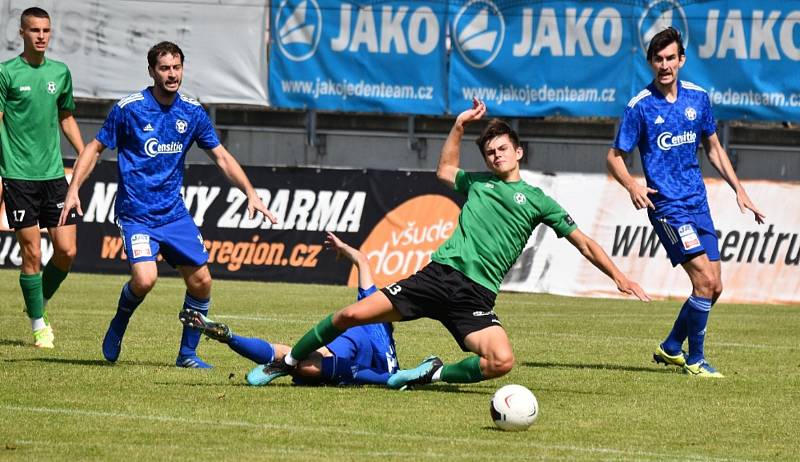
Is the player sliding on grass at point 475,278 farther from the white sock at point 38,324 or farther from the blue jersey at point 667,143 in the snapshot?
the white sock at point 38,324

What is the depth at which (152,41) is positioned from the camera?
2386 cm

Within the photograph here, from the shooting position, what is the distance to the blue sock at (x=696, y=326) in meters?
10.4

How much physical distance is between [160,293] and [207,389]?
8752 mm

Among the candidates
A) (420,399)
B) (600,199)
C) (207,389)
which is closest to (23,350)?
(207,389)

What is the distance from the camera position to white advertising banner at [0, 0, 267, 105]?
77.5ft

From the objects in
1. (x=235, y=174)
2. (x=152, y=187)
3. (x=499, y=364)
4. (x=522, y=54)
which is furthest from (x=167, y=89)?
(x=522, y=54)

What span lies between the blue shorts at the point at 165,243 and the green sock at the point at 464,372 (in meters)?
2.01

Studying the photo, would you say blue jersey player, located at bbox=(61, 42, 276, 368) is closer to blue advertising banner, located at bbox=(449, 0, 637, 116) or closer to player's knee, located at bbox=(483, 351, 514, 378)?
player's knee, located at bbox=(483, 351, 514, 378)

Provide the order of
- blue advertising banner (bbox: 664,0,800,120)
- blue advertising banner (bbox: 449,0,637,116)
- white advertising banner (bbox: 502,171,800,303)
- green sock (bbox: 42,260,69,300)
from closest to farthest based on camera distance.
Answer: green sock (bbox: 42,260,69,300) < white advertising banner (bbox: 502,171,800,303) < blue advertising banner (bbox: 664,0,800,120) < blue advertising banner (bbox: 449,0,637,116)

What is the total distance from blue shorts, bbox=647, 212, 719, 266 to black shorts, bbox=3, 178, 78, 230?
4.35 m

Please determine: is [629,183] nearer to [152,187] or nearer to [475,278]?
[475,278]

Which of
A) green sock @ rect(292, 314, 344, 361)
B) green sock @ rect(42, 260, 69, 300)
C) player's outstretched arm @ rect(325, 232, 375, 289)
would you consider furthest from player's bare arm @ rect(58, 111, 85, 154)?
green sock @ rect(292, 314, 344, 361)

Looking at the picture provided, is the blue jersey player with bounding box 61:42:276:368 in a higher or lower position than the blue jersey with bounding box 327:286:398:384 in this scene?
higher

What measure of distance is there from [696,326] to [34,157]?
506cm
